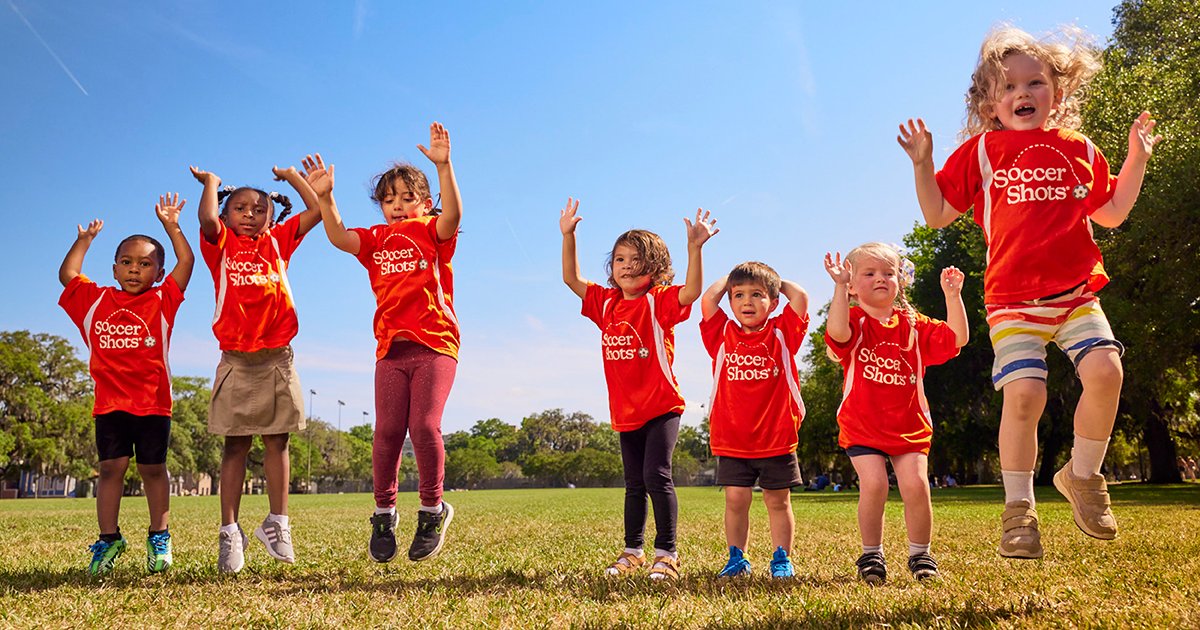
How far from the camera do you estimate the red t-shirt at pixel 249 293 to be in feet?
19.7

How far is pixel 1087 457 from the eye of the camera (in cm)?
398

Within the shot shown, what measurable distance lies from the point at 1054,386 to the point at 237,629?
30.2 meters

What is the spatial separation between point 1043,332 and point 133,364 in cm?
575

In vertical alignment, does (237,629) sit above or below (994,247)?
below

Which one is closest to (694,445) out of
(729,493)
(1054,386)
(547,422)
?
(547,422)

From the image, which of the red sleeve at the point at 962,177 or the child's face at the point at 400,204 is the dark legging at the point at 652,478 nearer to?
the child's face at the point at 400,204

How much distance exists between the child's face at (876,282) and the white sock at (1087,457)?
5.66 feet

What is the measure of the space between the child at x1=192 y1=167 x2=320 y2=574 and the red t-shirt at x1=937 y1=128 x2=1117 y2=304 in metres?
4.47

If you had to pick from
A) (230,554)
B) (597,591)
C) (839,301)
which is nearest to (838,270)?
(839,301)

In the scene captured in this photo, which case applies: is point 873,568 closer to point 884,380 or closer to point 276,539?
point 884,380

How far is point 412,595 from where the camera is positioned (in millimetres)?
4602

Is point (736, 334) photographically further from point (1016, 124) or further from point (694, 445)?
point (694, 445)

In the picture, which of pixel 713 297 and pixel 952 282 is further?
pixel 713 297

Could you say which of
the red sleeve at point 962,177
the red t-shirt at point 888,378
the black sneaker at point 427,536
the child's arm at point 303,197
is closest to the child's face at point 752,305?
the red t-shirt at point 888,378
